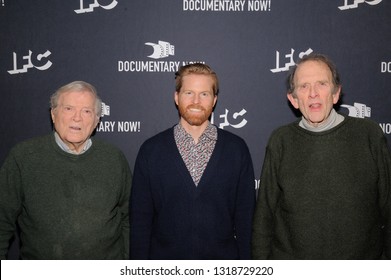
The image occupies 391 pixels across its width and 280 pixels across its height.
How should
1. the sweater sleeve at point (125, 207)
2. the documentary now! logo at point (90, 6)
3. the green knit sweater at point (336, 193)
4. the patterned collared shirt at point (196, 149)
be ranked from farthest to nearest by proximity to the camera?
the documentary now! logo at point (90, 6)
the sweater sleeve at point (125, 207)
the patterned collared shirt at point (196, 149)
the green knit sweater at point (336, 193)

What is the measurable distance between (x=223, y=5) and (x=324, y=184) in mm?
1352

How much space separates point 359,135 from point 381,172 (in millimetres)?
207

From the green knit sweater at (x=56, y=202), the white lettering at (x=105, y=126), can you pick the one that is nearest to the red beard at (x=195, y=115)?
the green knit sweater at (x=56, y=202)

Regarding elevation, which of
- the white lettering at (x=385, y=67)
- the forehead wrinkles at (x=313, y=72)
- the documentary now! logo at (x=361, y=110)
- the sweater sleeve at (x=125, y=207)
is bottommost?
the sweater sleeve at (x=125, y=207)

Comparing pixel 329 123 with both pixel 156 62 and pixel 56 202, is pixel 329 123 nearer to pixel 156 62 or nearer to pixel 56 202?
pixel 156 62

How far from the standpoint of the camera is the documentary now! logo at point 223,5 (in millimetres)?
2441

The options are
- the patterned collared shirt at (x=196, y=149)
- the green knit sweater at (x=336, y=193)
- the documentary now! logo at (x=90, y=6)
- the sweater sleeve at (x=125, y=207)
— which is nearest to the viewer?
the green knit sweater at (x=336, y=193)

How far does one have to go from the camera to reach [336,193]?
5.90 feet

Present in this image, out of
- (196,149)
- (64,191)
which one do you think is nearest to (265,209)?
(196,149)

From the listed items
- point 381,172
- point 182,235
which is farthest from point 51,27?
point 381,172

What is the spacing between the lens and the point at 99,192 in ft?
6.36

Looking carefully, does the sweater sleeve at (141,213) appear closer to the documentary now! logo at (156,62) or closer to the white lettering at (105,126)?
the white lettering at (105,126)

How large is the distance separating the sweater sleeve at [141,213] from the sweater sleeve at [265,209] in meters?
0.57

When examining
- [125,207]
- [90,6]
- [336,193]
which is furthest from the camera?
[90,6]
